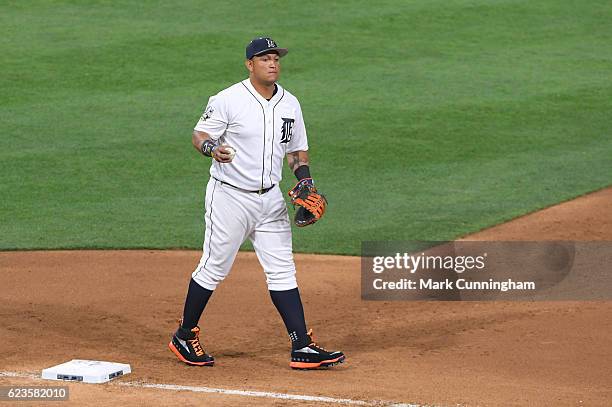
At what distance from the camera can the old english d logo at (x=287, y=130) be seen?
677cm

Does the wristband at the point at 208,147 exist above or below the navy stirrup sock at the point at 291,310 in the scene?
above

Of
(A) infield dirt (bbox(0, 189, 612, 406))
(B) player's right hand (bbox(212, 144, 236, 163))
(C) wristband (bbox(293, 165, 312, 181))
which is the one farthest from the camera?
(C) wristband (bbox(293, 165, 312, 181))

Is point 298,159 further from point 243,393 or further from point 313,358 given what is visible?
point 243,393

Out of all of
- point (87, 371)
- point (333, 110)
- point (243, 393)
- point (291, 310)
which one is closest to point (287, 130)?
point (291, 310)

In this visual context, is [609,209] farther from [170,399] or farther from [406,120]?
[170,399]

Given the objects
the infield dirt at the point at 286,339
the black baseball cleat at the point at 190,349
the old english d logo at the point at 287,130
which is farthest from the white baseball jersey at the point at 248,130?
the infield dirt at the point at 286,339

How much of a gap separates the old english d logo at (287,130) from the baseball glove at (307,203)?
270 mm

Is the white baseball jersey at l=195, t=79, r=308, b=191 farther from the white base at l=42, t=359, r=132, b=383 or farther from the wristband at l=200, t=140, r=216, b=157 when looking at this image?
the white base at l=42, t=359, r=132, b=383

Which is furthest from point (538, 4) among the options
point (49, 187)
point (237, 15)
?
point (49, 187)

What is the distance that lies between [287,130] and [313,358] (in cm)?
134

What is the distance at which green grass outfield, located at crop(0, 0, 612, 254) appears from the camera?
1080 cm

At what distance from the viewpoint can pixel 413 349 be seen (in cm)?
706

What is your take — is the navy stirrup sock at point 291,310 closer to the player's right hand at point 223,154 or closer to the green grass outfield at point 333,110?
the player's right hand at point 223,154

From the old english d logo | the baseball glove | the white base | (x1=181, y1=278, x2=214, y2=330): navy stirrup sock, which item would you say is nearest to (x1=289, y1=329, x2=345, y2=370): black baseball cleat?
(x1=181, y1=278, x2=214, y2=330): navy stirrup sock
